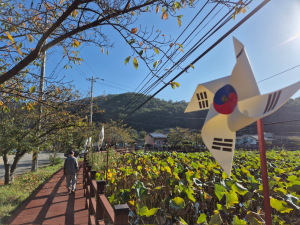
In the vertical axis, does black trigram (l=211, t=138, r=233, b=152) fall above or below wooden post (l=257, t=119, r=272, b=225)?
above

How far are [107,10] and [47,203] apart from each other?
202 inches

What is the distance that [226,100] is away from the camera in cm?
152

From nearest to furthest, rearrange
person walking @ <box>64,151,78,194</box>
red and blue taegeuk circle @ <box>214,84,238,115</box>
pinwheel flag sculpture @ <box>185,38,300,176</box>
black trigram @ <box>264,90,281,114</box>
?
black trigram @ <box>264,90,281,114</box>, pinwheel flag sculpture @ <box>185,38,300,176</box>, red and blue taegeuk circle @ <box>214,84,238,115</box>, person walking @ <box>64,151,78,194</box>

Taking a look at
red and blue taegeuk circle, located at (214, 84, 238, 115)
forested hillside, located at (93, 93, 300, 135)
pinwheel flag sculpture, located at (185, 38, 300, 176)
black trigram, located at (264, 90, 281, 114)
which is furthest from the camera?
forested hillside, located at (93, 93, 300, 135)

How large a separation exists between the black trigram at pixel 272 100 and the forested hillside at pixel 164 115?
35.2 metres

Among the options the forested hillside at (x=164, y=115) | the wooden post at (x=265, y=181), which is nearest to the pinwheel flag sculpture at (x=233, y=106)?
the wooden post at (x=265, y=181)

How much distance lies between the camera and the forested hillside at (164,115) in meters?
40.6

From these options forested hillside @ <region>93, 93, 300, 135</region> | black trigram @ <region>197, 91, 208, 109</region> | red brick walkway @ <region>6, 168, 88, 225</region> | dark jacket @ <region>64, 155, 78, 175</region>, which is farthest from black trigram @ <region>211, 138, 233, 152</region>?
forested hillside @ <region>93, 93, 300, 135</region>

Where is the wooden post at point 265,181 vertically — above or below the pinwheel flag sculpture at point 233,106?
below

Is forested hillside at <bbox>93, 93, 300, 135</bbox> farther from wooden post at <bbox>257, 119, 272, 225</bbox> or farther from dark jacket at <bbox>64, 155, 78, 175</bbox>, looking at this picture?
wooden post at <bbox>257, 119, 272, 225</bbox>

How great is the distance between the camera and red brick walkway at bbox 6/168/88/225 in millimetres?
4039

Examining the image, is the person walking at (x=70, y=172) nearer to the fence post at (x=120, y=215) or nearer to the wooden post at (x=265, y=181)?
the fence post at (x=120, y=215)

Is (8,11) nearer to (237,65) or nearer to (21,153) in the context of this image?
(237,65)

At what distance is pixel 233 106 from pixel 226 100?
75 mm
